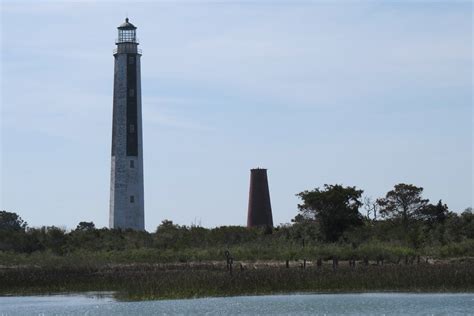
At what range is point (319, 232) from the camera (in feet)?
192

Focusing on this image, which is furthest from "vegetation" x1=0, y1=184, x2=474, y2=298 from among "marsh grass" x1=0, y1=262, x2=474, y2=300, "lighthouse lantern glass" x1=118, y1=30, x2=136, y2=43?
→ "lighthouse lantern glass" x1=118, y1=30, x2=136, y2=43

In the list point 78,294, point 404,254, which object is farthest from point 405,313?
point 404,254

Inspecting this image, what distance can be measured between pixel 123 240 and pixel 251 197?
40.2 feet

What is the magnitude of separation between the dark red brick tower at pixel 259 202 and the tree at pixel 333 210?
12147 millimetres

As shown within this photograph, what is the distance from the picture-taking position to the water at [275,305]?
34.7m

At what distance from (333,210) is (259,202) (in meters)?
13.9

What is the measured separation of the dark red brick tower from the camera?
236 ft

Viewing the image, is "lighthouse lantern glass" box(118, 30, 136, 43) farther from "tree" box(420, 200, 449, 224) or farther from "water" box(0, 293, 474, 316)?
"water" box(0, 293, 474, 316)

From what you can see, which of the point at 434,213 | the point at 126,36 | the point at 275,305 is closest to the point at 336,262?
the point at 275,305

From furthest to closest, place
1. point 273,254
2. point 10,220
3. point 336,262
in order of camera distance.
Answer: point 10,220 → point 273,254 → point 336,262

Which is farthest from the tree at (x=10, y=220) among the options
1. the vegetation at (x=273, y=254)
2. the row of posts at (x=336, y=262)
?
the row of posts at (x=336, y=262)

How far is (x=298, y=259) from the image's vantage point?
51.7m

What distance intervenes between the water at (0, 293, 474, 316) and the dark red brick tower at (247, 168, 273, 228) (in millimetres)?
32521

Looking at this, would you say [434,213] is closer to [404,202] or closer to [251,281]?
[404,202]
